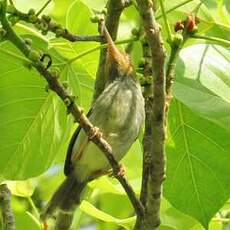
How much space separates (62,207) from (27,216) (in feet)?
1.53

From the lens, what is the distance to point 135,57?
3473 millimetres

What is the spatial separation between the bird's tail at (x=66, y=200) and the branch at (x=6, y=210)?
14 cm

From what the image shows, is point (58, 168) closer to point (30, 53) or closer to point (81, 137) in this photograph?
point (81, 137)

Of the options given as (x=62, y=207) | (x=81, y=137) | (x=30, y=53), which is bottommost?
(x=62, y=207)

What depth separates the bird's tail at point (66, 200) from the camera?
10.9ft

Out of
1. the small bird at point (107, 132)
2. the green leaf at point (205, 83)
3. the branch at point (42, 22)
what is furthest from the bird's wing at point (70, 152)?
the green leaf at point (205, 83)

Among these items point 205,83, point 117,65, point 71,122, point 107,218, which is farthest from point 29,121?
point 205,83

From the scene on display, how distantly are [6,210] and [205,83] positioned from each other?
1.08 m

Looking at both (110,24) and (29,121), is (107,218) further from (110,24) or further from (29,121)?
(110,24)

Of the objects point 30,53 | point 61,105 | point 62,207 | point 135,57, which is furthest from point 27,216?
point 30,53

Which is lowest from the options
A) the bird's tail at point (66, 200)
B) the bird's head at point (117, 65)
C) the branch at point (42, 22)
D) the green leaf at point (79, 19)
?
the bird's tail at point (66, 200)

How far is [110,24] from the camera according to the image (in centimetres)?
324

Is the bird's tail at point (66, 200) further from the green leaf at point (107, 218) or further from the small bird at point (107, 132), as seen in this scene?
the green leaf at point (107, 218)

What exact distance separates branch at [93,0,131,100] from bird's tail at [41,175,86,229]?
1.38ft
